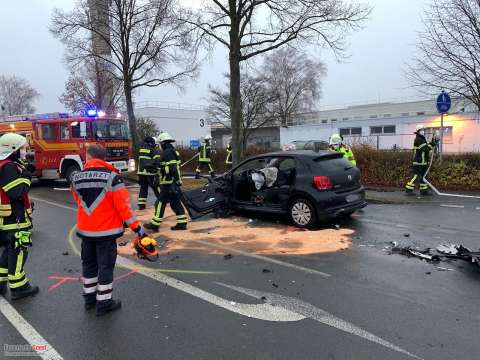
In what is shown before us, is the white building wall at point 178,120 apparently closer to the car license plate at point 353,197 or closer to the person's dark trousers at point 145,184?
the person's dark trousers at point 145,184

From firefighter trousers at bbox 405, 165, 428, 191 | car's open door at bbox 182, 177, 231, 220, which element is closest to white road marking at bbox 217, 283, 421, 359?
car's open door at bbox 182, 177, 231, 220

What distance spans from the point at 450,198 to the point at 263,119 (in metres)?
28.4

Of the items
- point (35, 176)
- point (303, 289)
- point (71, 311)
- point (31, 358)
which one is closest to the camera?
point (31, 358)

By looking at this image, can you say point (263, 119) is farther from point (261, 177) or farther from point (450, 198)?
point (261, 177)

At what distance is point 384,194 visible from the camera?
11.9 m

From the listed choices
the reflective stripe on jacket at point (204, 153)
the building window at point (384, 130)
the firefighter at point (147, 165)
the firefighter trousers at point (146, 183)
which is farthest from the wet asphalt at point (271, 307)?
the building window at point (384, 130)

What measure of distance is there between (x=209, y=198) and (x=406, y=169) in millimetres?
7925

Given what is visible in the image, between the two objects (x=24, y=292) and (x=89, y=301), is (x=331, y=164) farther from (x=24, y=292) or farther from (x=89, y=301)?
(x=24, y=292)

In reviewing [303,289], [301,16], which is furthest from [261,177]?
[301,16]

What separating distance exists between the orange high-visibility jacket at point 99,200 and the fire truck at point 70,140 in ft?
37.0

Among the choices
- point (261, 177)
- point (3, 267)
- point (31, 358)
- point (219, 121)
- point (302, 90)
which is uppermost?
point (302, 90)

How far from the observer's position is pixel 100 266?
418 cm

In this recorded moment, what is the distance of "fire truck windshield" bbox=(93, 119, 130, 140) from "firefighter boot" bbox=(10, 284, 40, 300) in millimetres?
11024

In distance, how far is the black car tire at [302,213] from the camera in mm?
7434
